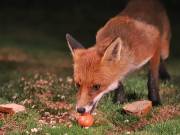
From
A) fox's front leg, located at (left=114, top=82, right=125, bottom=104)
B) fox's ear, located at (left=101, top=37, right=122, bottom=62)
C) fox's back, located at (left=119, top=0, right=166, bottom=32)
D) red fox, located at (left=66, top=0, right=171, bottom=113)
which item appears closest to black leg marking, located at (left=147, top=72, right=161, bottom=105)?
red fox, located at (left=66, top=0, right=171, bottom=113)

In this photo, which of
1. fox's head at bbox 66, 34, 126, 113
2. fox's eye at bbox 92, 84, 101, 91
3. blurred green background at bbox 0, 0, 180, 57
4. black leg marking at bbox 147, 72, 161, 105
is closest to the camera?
fox's head at bbox 66, 34, 126, 113

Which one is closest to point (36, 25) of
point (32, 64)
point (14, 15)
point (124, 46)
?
point (14, 15)

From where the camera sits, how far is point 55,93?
9.92 metres

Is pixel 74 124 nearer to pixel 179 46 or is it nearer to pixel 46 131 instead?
pixel 46 131

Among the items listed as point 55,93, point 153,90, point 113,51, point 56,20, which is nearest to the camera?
point 113,51

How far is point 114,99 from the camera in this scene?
927 centimetres

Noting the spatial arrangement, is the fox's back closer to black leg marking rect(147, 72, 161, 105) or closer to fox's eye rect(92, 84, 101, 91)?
black leg marking rect(147, 72, 161, 105)

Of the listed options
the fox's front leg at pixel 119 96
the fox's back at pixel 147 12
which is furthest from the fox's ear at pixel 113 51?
the fox's back at pixel 147 12

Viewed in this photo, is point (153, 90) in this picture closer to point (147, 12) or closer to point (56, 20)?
point (147, 12)

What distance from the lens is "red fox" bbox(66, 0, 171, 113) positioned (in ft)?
25.0

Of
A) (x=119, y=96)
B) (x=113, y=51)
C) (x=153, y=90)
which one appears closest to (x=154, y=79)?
(x=153, y=90)

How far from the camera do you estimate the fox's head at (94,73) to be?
7488mm

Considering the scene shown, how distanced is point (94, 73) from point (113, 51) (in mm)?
489

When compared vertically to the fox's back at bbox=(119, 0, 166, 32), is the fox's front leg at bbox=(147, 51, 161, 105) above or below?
below
